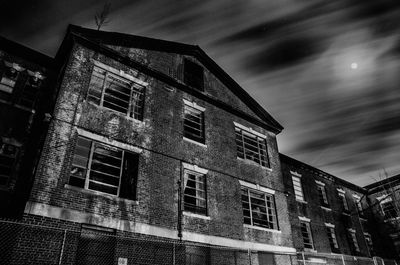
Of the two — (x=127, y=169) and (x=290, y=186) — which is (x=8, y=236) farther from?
(x=290, y=186)

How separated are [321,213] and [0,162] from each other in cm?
2110

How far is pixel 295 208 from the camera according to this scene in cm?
2030

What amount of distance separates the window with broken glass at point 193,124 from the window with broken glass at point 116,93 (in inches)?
104

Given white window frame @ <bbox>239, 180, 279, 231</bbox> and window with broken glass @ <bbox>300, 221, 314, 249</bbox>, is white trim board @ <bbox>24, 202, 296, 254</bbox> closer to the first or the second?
white window frame @ <bbox>239, 180, 279, 231</bbox>

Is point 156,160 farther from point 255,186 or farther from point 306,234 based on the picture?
point 306,234

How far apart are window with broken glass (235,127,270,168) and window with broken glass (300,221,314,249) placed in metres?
6.38

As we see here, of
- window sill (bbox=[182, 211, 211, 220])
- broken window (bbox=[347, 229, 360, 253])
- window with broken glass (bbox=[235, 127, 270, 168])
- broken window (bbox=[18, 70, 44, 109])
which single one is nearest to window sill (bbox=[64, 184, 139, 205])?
window sill (bbox=[182, 211, 211, 220])

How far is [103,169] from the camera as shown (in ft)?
35.8

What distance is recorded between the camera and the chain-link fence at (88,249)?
8.07 metres

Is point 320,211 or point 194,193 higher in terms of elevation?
point 320,211

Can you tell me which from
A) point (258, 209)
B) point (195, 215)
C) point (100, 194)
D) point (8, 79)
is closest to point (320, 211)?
point (258, 209)

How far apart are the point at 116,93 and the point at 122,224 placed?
5.80 meters

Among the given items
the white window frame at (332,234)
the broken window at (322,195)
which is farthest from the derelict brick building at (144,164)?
the broken window at (322,195)

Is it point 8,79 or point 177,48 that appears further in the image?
point 177,48
